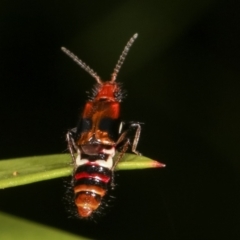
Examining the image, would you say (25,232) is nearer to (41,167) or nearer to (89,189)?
(41,167)

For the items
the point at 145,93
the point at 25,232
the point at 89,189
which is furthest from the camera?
the point at 145,93

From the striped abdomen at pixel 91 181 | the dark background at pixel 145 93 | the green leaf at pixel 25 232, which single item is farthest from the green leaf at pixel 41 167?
the dark background at pixel 145 93

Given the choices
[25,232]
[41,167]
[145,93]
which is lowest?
[25,232]

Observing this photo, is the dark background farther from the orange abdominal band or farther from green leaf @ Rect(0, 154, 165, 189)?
green leaf @ Rect(0, 154, 165, 189)

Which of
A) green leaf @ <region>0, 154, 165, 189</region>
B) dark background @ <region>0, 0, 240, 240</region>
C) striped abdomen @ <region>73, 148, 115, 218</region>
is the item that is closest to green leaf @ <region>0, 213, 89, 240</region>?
green leaf @ <region>0, 154, 165, 189</region>

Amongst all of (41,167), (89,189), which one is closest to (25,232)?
(41,167)

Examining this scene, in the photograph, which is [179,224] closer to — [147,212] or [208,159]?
[147,212]
